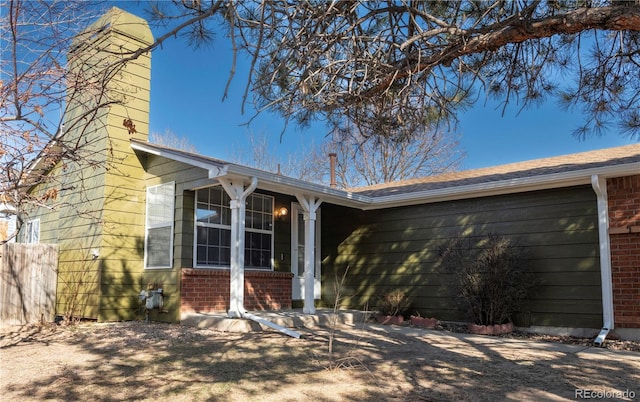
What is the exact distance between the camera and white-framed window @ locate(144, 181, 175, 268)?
27.3 ft

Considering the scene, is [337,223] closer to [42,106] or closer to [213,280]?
[213,280]

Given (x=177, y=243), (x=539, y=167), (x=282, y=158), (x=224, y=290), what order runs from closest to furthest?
(x=177, y=243) < (x=224, y=290) < (x=539, y=167) < (x=282, y=158)

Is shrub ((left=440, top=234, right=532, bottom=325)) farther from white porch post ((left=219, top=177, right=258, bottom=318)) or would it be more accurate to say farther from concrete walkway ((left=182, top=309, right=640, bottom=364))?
white porch post ((left=219, top=177, right=258, bottom=318))

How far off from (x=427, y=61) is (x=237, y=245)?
409 cm

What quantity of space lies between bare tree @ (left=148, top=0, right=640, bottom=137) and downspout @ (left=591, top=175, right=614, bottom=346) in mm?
1356

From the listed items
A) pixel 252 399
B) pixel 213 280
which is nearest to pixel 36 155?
pixel 252 399

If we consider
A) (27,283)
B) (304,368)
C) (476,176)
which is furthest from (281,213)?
(304,368)

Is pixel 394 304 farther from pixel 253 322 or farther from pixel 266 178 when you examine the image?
pixel 266 178

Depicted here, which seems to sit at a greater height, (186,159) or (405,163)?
(405,163)

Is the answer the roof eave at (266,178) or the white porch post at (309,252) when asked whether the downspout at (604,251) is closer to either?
the roof eave at (266,178)

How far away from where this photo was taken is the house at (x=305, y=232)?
7.05 m

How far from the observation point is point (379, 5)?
4.92 meters

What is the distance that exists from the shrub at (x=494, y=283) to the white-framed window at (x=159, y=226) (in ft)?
15.8

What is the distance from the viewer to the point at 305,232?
8500 millimetres
